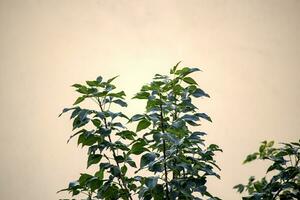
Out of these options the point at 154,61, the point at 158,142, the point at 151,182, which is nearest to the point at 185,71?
the point at 158,142

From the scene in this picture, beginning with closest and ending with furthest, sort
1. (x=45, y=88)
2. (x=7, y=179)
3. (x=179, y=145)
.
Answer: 1. (x=179, y=145)
2. (x=7, y=179)
3. (x=45, y=88)

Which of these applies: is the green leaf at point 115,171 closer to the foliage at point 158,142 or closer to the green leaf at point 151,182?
the foliage at point 158,142

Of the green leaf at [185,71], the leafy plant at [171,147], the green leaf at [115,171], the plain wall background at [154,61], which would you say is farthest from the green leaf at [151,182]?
the plain wall background at [154,61]

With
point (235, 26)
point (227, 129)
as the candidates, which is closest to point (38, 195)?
point (227, 129)

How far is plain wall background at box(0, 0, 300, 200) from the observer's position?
2447mm

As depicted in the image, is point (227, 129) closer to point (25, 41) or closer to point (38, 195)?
point (38, 195)

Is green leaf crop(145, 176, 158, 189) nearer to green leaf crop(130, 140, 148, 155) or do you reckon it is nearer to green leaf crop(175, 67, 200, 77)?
green leaf crop(130, 140, 148, 155)

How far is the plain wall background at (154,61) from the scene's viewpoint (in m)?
2.45

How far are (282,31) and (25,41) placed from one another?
6.11 ft

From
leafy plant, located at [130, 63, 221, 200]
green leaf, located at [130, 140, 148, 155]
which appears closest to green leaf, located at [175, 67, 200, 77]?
leafy plant, located at [130, 63, 221, 200]

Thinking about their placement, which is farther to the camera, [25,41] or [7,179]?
[25,41]

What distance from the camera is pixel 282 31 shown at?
2.64 m

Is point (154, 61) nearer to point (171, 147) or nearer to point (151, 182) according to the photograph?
point (171, 147)

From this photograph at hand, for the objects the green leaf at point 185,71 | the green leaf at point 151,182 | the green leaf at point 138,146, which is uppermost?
the green leaf at point 185,71
